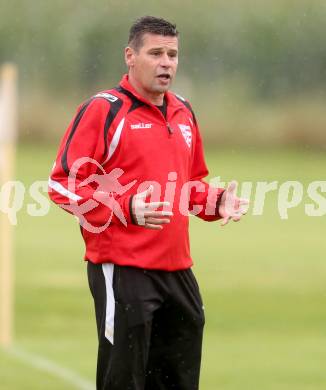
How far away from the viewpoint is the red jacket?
6754 millimetres

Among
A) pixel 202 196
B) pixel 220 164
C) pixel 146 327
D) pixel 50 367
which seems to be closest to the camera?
pixel 146 327

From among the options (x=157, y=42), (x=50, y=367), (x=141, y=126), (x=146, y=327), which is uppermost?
(x=157, y=42)

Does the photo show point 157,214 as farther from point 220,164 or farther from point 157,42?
point 220,164

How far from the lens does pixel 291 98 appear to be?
4459cm

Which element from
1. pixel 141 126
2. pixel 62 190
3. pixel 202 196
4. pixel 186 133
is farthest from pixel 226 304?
pixel 62 190

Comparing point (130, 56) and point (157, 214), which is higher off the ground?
point (130, 56)

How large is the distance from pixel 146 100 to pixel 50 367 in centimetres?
463

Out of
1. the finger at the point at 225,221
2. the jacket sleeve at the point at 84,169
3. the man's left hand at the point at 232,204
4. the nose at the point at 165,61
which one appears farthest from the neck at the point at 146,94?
the finger at the point at 225,221

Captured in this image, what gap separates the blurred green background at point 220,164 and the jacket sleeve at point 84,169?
3624 millimetres

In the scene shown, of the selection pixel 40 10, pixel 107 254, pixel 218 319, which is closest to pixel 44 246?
pixel 218 319

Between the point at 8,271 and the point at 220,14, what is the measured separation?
110 feet

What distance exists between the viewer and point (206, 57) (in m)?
47.6

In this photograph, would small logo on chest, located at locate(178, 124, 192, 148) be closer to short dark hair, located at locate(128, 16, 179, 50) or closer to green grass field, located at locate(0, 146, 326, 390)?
short dark hair, located at locate(128, 16, 179, 50)

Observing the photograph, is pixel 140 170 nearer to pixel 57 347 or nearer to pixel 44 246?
pixel 57 347
